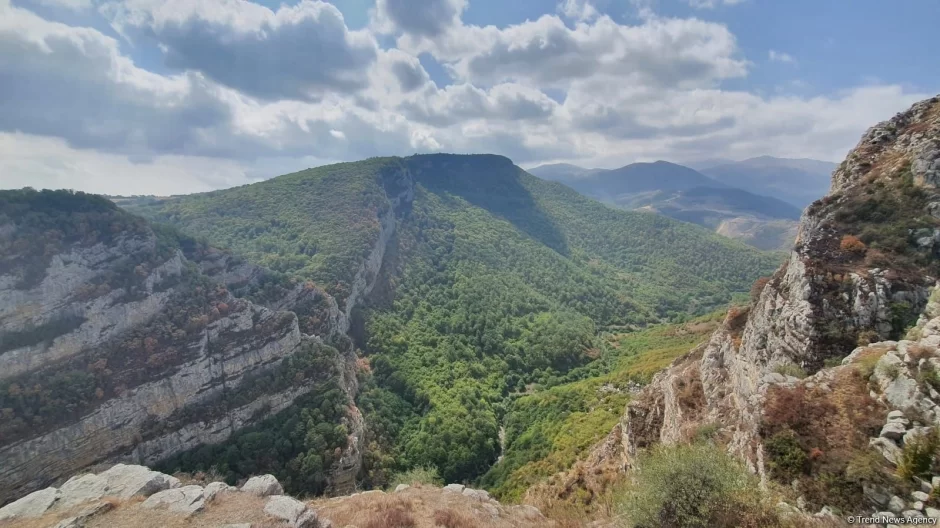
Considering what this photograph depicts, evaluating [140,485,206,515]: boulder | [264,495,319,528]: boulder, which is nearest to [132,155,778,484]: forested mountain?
[140,485,206,515]: boulder

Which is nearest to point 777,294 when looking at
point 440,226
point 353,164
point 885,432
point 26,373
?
point 885,432

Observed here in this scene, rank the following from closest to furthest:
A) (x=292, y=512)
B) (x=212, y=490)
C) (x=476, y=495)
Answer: (x=292, y=512)
(x=212, y=490)
(x=476, y=495)

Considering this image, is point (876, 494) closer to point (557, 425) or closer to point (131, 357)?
point (557, 425)

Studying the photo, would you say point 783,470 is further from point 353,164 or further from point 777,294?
point 353,164

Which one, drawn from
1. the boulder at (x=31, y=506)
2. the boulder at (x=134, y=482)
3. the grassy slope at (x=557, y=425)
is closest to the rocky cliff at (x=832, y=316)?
the grassy slope at (x=557, y=425)

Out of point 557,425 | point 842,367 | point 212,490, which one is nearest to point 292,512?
point 212,490
